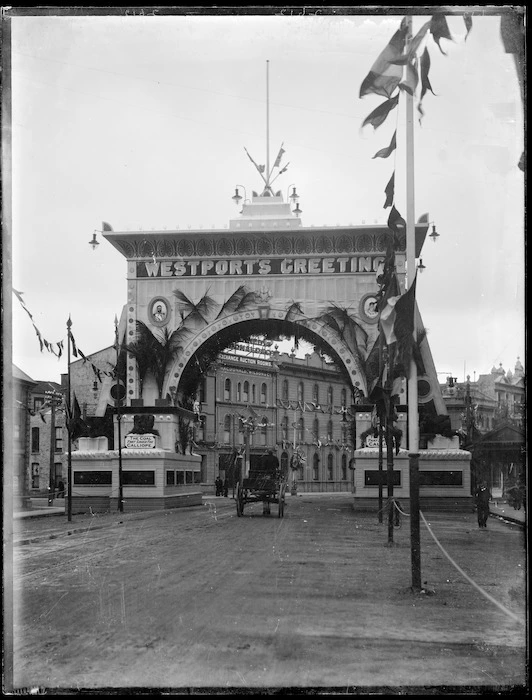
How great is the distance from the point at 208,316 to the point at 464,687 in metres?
29.3


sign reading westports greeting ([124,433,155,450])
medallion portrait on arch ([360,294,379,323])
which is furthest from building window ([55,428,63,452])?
medallion portrait on arch ([360,294,379,323])

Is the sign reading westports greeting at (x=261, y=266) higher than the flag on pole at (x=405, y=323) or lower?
higher

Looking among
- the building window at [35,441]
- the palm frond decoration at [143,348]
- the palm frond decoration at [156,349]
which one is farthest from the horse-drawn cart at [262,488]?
the building window at [35,441]

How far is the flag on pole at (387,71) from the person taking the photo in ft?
32.0

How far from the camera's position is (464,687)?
25.6 ft

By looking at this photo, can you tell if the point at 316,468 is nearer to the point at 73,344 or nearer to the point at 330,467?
the point at 330,467

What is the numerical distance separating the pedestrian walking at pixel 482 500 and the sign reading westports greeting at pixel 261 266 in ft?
44.0

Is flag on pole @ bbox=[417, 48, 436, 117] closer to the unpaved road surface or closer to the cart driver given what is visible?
the unpaved road surface

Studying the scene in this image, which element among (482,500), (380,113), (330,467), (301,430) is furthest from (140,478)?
(330,467)

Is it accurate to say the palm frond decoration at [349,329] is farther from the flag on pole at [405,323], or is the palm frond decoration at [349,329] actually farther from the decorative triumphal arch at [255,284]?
the flag on pole at [405,323]

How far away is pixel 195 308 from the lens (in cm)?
3625

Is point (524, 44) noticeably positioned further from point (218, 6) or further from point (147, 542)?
point (147, 542)

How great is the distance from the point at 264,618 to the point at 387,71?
21.2 feet

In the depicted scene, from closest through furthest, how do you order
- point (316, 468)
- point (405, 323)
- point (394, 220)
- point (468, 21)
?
1. point (468, 21)
2. point (405, 323)
3. point (394, 220)
4. point (316, 468)
